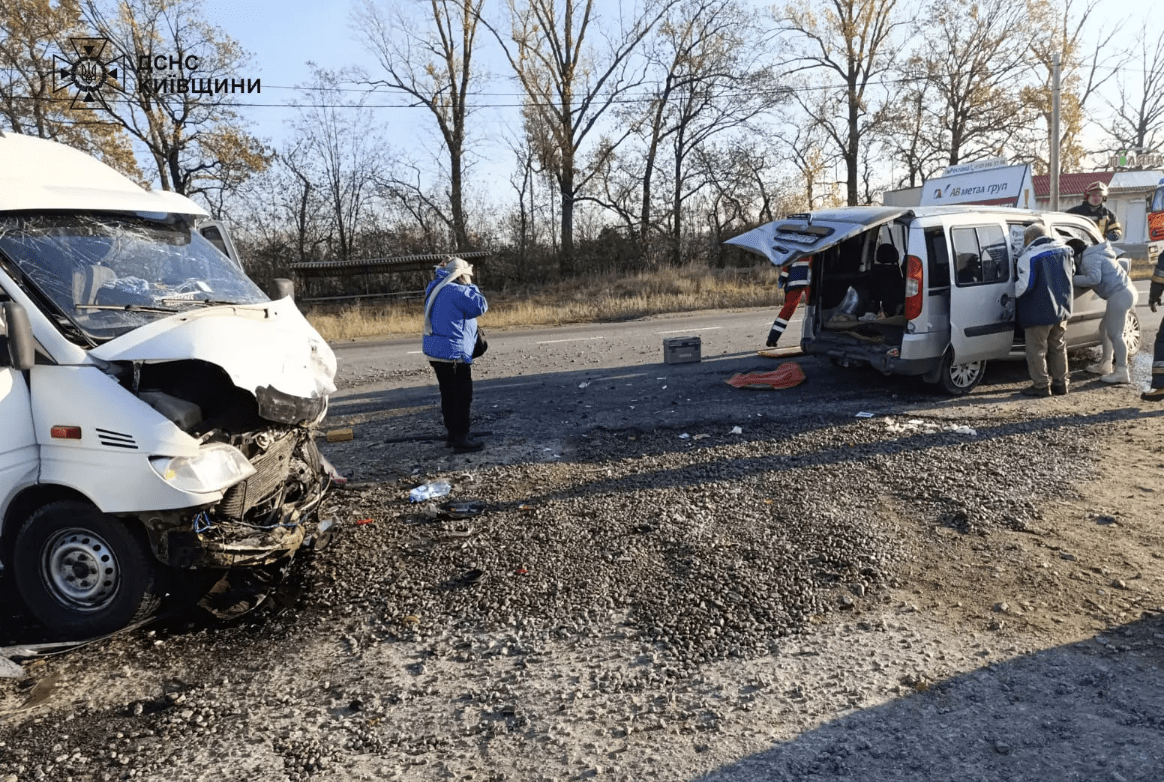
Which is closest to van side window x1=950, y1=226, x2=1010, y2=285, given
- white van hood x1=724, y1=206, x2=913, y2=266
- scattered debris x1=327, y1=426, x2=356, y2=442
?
white van hood x1=724, y1=206, x2=913, y2=266

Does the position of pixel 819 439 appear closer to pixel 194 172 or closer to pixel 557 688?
pixel 557 688

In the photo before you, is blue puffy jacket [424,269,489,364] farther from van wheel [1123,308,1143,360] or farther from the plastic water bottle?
van wheel [1123,308,1143,360]

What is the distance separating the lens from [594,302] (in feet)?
81.0

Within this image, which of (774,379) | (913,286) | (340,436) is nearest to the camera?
(340,436)

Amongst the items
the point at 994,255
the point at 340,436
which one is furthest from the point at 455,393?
the point at 994,255

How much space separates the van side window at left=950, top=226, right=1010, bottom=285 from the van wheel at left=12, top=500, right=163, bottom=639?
7969 millimetres

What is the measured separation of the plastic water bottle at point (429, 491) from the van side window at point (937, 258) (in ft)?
18.2

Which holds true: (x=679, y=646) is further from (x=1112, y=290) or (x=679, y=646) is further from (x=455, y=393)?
(x=1112, y=290)

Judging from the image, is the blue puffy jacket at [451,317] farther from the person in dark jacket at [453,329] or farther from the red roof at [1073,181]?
the red roof at [1073,181]

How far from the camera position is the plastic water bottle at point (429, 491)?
602 cm

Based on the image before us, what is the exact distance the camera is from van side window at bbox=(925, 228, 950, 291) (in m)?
8.14

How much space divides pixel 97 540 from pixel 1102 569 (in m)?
5.49

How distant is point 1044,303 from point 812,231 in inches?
98.7

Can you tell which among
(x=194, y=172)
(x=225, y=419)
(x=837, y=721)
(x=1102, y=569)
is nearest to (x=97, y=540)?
(x=225, y=419)
